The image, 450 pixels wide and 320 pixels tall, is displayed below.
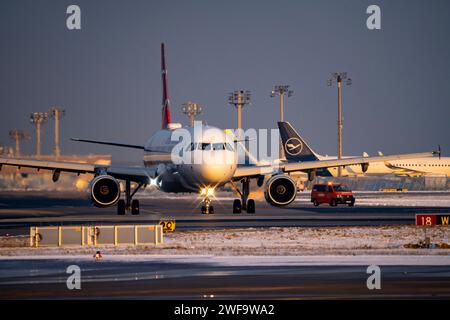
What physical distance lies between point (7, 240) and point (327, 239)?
13094 mm

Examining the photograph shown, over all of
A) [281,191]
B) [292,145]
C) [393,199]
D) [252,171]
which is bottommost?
Result: [393,199]

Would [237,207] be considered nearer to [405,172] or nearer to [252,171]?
[252,171]

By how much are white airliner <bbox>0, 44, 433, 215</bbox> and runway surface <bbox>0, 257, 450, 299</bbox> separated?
22.5 m

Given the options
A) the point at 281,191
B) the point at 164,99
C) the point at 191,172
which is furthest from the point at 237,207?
the point at 164,99

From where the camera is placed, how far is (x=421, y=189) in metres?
138

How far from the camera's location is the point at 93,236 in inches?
1480

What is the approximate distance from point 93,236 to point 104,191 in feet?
65.1

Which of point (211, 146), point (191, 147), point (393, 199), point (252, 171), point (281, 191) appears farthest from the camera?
point (393, 199)

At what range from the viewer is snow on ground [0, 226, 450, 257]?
34.3 metres

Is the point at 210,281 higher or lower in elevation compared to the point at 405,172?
lower

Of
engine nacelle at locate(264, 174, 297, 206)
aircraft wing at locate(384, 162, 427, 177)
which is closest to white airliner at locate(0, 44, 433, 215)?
engine nacelle at locate(264, 174, 297, 206)

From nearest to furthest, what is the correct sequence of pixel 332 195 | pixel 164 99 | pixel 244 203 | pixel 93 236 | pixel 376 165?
pixel 93 236 < pixel 244 203 < pixel 164 99 < pixel 332 195 < pixel 376 165

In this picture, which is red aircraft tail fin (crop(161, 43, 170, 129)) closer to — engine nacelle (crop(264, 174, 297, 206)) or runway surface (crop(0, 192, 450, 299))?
engine nacelle (crop(264, 174, 297, 206))
